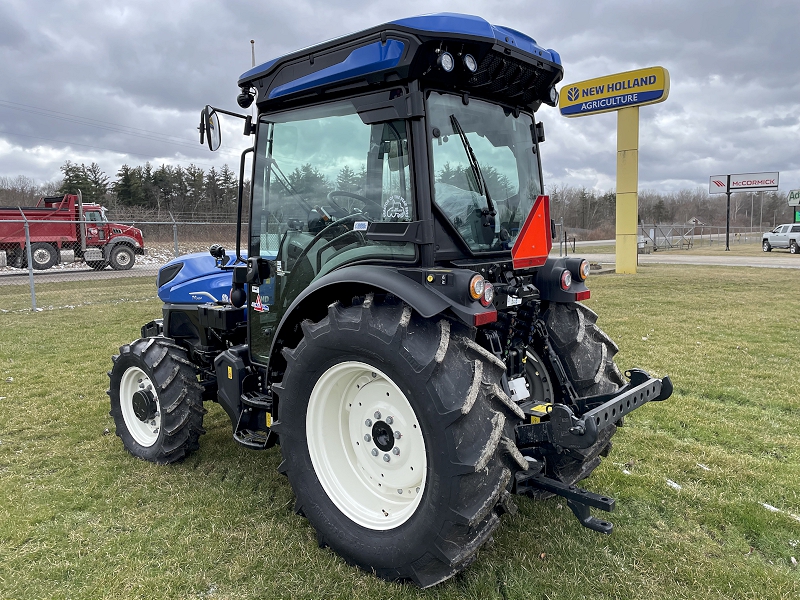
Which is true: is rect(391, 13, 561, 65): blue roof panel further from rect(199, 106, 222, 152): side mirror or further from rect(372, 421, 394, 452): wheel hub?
rect(372, 421, 394, 452): wheel hub

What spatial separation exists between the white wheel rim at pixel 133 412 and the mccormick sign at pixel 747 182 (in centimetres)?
4140

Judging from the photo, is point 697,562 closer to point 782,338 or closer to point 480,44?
point 480,44

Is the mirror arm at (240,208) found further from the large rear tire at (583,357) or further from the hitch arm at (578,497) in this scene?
the hitch arm at (578,497)

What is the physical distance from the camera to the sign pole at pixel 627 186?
1714 centimetres

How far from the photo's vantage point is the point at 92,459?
13.7 feet

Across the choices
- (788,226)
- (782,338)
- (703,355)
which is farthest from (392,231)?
(788,226)

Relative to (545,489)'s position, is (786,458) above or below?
below

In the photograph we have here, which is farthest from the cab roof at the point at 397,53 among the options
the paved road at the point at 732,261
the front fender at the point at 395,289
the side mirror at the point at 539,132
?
the paved road at the point at 732,261

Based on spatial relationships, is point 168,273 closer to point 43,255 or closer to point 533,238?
point 533,238

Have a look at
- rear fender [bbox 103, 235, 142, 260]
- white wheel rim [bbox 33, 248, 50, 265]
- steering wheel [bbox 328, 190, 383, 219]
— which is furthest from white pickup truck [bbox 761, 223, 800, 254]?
white wheel rim [bbox 33, 248, 50, 265]

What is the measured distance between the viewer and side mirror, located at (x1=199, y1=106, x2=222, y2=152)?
10.7 feet

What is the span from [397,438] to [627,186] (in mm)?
17202

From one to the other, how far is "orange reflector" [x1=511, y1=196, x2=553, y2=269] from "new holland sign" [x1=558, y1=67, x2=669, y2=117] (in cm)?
1603

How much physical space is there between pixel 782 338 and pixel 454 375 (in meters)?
7.73
